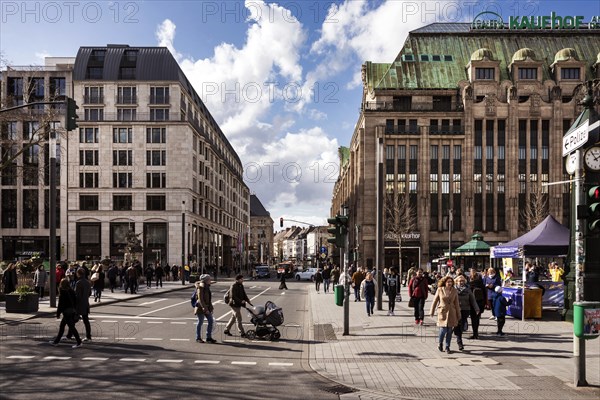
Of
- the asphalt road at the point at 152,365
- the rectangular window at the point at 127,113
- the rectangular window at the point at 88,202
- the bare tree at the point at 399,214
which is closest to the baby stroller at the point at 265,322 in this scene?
the asphalt road at the point at 152,365

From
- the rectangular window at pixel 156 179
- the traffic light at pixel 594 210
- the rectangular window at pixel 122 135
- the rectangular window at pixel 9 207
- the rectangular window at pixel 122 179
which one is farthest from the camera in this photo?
the rectangular window at pixel 9 207

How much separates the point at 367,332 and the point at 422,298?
2.66m

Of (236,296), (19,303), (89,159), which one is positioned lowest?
(19,303)

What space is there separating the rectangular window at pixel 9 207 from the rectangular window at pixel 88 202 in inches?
362

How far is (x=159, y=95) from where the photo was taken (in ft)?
228

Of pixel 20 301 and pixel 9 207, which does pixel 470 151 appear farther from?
pixel 9 207

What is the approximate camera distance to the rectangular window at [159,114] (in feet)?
228

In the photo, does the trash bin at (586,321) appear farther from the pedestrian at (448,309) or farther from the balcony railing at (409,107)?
the balcony railing at (409,107)

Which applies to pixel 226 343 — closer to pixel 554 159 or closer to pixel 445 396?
pixel 445 396

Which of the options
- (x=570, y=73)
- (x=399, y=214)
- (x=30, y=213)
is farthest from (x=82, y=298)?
(x=570, y=73)

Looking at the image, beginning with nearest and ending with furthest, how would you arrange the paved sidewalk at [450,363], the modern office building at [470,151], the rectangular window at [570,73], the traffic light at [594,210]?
the traffic light at [594,210] < the paved sidewalk at [450,363] < the modern office building at [470,151] < the rectangular window at [570,73]

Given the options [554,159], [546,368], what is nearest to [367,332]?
[546,368]

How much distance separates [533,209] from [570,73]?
17657 millimetres

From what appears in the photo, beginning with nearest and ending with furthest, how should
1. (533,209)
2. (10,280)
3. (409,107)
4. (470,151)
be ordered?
(10,280) → (533,209) → (470,151) → (409,107)
